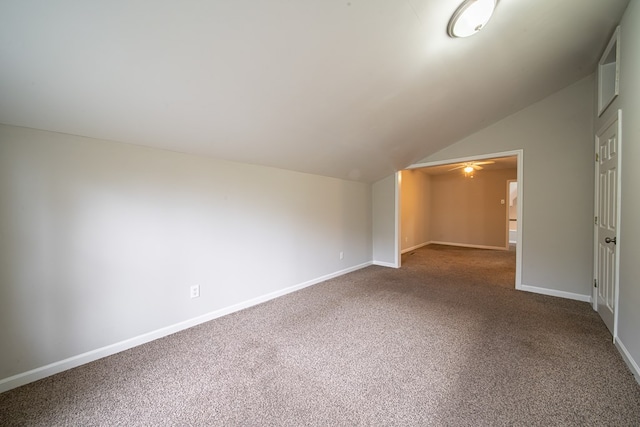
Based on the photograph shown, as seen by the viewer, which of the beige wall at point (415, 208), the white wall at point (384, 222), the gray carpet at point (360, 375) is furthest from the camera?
the beige wall at point (415, 208)

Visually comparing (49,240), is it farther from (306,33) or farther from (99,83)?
(306,33)

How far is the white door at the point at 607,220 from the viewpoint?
2148mm

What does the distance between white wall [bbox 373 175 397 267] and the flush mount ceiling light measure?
3.01 metres

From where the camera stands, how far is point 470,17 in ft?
5.48

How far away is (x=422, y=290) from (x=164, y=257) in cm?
327

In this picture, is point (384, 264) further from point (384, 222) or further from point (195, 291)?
point (195, 291)

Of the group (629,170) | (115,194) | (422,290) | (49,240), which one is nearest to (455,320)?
(422,290)

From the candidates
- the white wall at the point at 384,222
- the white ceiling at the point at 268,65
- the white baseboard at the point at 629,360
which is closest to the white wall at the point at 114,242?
the white ceiling at the point at 268,65

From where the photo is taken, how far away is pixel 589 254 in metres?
3.07

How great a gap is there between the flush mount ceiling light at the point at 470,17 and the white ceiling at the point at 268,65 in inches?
3.1

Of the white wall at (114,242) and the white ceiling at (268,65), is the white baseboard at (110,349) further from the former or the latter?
the white ceiling at (268,65)

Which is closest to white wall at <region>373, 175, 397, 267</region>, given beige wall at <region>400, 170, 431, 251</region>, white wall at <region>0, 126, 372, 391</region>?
beige wall at <region>400, 170, 431, 251</region>

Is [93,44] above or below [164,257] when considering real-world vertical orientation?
above

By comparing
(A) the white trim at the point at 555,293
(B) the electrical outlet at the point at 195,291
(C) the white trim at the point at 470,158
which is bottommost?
(A) the white trim at the point at 555,293
